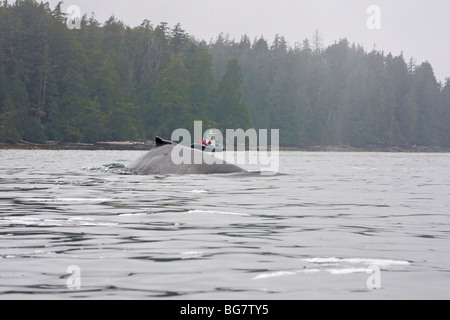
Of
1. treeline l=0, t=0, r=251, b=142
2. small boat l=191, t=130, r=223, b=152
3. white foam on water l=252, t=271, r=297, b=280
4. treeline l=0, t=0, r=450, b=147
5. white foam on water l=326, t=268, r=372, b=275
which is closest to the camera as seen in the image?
white foam on water l=252, t=271, r=297, b=280

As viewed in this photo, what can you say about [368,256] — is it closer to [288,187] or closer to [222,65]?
[288,187]

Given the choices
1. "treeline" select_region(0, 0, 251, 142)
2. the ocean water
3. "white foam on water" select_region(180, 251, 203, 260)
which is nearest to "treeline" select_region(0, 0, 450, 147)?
"treeline" select_region(0, 0, 251, 142)

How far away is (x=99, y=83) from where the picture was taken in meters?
104

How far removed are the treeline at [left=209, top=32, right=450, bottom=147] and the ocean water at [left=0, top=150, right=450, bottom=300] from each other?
12685 cm

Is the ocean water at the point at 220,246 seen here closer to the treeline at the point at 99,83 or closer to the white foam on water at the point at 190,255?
the white foam on water at the point at 190,255

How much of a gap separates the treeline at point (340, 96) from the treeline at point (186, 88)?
298 mm

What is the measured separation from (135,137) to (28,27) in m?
23.3

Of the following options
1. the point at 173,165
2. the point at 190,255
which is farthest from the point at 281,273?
the point at 173,165

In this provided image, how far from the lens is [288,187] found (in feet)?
57.5

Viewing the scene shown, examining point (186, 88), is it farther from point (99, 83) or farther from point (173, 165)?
point (173, 165)

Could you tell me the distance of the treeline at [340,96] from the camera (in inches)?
5871

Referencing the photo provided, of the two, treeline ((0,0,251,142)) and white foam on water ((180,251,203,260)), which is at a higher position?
treeline ((0,0,251,142))

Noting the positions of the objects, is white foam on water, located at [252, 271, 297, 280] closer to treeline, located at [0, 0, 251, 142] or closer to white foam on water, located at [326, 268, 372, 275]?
white foam on water, located at [326, 268, 372, 275]

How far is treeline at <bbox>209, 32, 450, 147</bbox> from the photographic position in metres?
149
